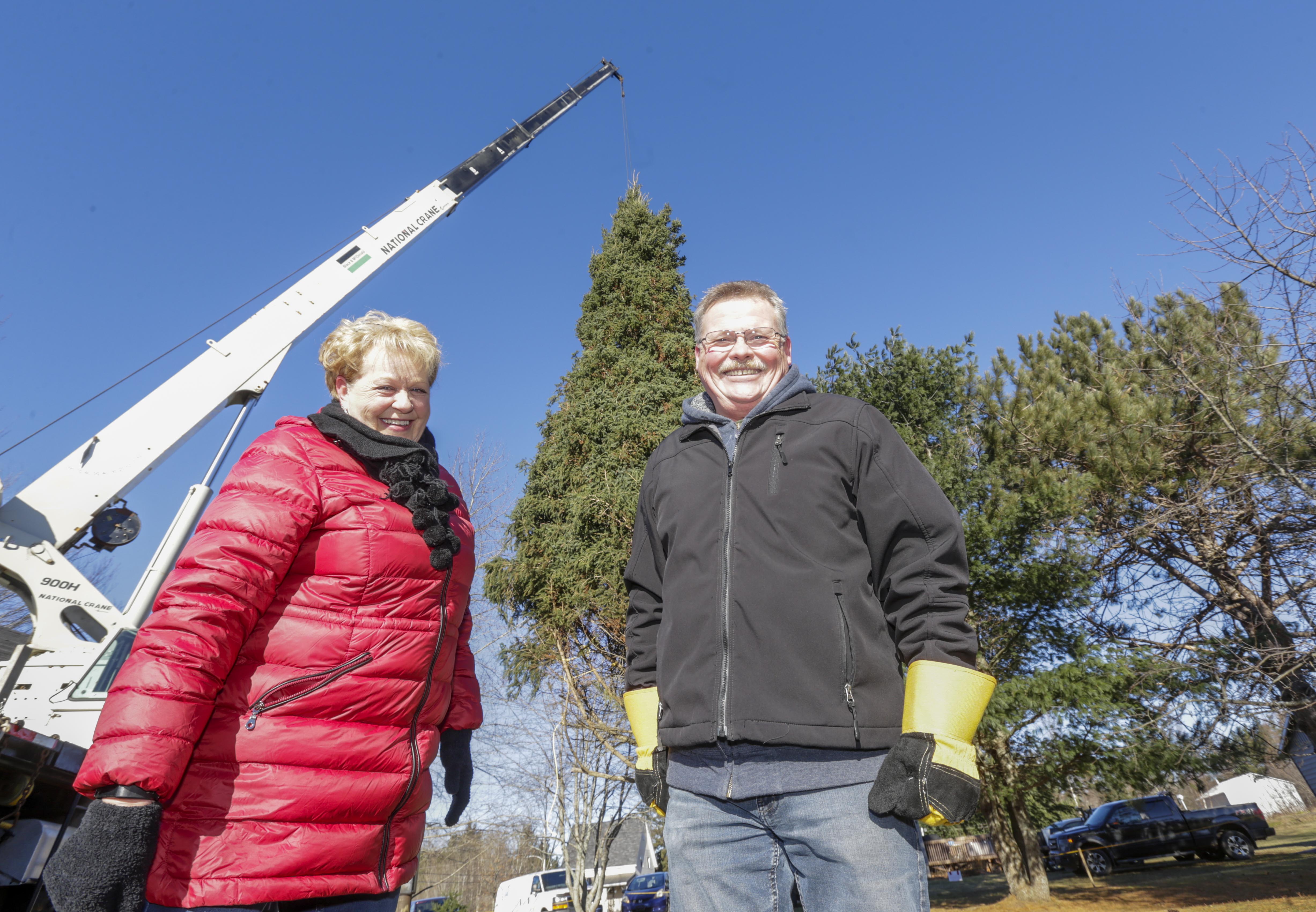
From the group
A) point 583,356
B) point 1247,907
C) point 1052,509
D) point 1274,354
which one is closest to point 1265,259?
point 1274,354

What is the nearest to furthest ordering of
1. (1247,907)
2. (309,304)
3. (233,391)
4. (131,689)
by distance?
1. (131,689)
2. (1247,907)
3. (233,391)
4. (309,304)

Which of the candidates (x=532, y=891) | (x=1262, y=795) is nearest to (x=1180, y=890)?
(x=532, y=891)

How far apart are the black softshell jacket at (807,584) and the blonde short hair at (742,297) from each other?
0.99 ft

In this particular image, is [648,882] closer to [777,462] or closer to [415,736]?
[415,736]

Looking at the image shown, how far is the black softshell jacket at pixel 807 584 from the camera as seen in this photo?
1.53 meters

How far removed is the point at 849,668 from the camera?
153 cm

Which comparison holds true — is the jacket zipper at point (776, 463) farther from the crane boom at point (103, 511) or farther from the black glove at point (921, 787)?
the crane boom at point (103, 511)

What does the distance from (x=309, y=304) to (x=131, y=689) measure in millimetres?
9566

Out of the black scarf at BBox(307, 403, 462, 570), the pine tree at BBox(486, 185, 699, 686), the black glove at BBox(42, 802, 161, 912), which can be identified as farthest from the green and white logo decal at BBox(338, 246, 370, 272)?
the black glove at BBox(42, 802, 161, 912)

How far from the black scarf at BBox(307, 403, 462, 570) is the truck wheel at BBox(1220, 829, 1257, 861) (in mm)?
19816

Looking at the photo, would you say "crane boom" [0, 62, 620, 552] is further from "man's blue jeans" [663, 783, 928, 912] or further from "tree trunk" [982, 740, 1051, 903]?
"tree trunk" [982, 740, 1051, 903]

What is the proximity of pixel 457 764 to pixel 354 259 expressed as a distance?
10.1m

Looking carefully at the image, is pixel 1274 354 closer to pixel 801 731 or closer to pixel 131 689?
pixel 801 731

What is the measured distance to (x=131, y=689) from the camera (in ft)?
4.49
